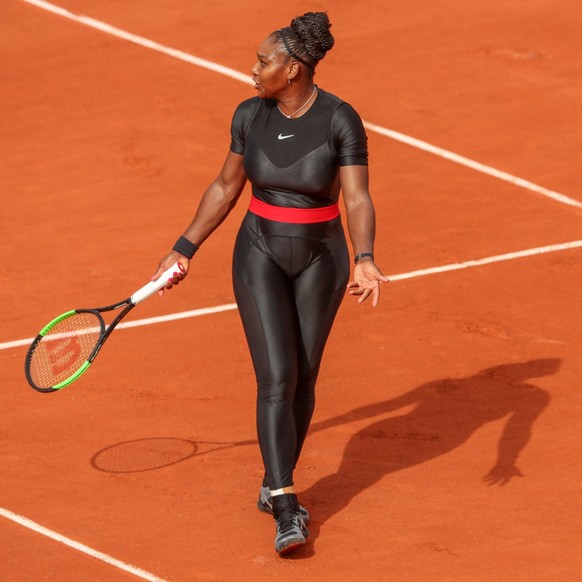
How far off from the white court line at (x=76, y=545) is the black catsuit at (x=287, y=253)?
0.83 meters

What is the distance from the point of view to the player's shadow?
895cm

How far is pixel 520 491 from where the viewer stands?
8758mm

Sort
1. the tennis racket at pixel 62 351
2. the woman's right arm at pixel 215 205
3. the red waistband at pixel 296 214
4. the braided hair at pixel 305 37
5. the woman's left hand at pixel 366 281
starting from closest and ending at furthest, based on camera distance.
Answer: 1. the woman's left hand at pixel 366 281
2. the braided hair at pixel 305 37
3. the red waistband at pixel 296 214
4. the woman's right arm at pixel 215 205
5. the tennis racket at pixel 62 351

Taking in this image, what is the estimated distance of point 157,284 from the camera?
8219 millimetres

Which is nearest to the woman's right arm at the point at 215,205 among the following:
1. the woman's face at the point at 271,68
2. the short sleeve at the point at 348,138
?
the woman's face at the point at 271,68

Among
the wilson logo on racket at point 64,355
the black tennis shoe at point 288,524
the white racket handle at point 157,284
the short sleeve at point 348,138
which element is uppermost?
the short sleeve at point 348,138

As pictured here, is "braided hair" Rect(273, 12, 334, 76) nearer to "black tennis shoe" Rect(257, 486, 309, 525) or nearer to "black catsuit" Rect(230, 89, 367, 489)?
"black catsuit" Rect(230, 89, 367, 489)

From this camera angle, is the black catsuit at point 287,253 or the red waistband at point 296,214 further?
the red waistband at point 296,214

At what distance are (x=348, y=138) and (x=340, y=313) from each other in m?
3.51

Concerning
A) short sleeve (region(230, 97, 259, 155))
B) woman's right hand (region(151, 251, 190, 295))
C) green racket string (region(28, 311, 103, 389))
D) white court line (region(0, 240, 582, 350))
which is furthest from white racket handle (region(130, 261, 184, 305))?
white court line (region(0, 240, 582, 350))

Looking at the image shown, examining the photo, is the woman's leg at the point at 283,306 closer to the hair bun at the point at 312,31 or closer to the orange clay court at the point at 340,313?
the orange clay court at the point at 340,313

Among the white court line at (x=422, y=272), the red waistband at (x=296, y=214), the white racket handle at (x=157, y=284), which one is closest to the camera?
the red waistband at (x=296, y=214)

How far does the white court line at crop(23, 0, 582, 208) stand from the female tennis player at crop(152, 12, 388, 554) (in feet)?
18.1

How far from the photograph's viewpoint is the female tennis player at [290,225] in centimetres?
792
